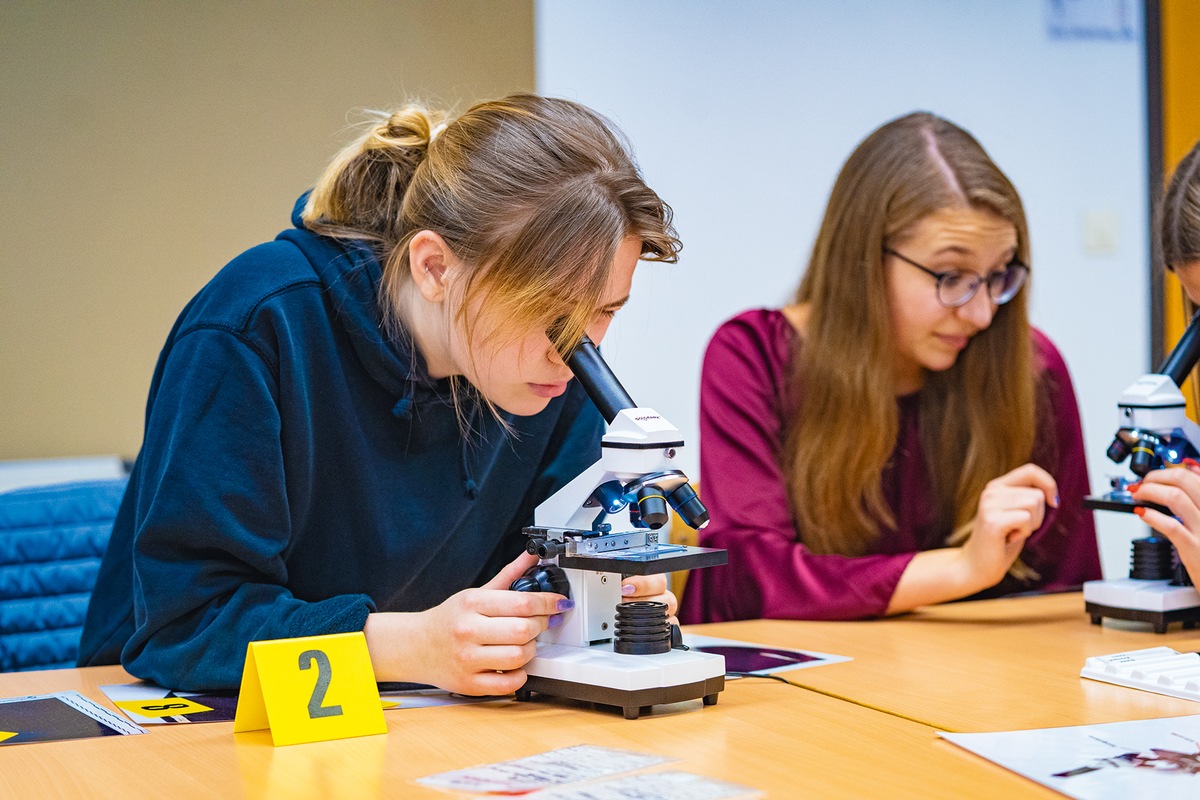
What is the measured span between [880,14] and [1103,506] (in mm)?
2300

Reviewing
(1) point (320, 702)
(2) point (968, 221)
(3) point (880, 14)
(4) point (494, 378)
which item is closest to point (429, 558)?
(4) point (494, 378)

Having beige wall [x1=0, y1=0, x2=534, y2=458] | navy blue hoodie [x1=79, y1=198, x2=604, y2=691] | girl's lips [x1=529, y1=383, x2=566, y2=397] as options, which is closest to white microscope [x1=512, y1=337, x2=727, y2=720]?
girl's lips [x1=529, y1=383, x2=566, y2=397]

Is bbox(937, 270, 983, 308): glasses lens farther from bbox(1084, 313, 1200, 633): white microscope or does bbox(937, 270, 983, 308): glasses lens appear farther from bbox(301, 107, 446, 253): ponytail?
bbox(301, 107, 446, 253): ponytail

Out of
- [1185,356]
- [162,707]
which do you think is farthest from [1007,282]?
[162,707]

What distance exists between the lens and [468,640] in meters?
1.30

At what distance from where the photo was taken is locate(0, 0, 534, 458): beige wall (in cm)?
297

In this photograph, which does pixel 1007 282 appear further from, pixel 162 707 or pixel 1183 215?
pixel 162 707

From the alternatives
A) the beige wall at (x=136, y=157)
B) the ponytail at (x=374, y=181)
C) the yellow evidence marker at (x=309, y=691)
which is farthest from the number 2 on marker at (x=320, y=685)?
the beige wall at (x=136, y=157)

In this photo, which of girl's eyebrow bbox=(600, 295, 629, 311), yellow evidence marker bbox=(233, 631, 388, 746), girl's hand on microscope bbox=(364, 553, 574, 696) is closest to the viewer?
yellow evidence marker bbox=(233, 631, 388, 746)

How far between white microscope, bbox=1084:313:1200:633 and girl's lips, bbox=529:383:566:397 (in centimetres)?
84

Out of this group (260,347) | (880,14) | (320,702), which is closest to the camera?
(320,702)

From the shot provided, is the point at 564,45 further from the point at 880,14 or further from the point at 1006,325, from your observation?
the point at 1006,325

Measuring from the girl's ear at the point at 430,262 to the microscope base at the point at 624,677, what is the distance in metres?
0.46

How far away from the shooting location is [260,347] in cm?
143
